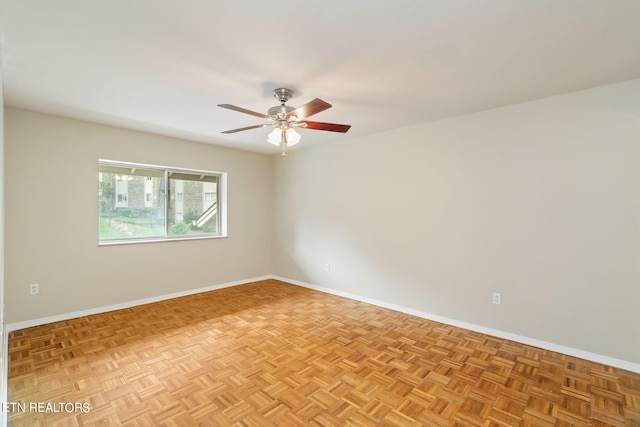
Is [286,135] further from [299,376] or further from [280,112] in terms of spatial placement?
[299,376]

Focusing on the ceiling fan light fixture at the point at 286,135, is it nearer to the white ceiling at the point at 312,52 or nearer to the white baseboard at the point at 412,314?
the white ceiling at the point at 312,52

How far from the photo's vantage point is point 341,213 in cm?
441

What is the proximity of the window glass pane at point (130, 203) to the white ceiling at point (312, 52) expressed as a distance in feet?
3.34

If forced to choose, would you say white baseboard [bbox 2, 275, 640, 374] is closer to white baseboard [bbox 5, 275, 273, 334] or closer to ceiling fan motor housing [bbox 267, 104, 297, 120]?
white baseboard [bbox 5, 275, 273, 334]

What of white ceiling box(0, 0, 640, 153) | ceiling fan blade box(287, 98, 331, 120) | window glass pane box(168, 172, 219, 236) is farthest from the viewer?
window glass pane box(168, 172, 219, 236)

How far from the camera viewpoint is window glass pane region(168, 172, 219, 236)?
4.40 meters

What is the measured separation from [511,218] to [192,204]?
14.2 feet

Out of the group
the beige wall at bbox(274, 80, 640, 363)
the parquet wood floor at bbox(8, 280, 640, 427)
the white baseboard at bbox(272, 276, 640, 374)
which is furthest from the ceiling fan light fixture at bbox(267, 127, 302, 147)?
the white baseboard at bbox(272, 276, 640, 374)

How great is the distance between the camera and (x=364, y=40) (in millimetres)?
1820

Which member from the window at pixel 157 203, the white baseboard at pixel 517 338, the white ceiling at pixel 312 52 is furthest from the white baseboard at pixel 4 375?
the white baseboard at pixel 517 338

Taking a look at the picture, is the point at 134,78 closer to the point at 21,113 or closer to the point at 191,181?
the point at 21,113

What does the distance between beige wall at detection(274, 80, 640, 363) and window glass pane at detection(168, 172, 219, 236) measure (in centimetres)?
214

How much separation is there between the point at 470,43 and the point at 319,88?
3.83 feet

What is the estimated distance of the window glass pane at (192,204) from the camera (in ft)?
14.4
